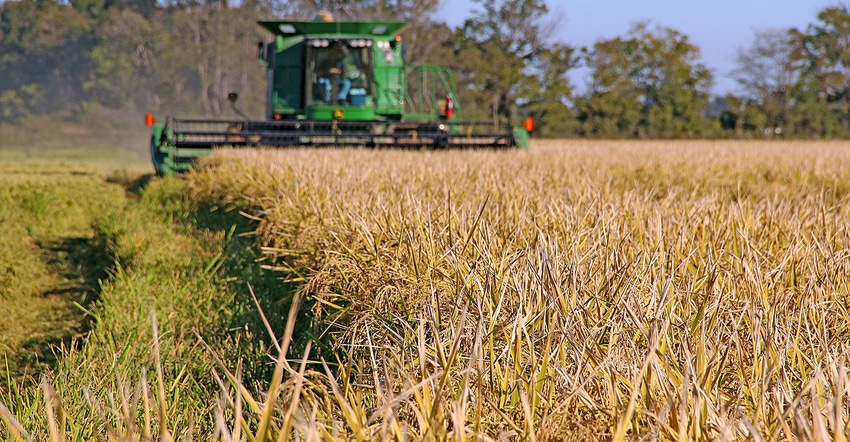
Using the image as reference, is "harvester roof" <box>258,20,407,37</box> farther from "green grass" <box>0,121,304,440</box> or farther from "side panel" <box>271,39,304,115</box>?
"green grass" <box>0,121,304,440</box>

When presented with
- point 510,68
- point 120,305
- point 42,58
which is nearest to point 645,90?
point 510,68

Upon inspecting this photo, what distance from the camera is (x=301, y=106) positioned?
1134 centimetres

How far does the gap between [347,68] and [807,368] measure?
10078mm

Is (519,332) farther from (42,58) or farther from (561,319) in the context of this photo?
(42,58)

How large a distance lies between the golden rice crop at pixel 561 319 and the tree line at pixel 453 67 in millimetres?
31057

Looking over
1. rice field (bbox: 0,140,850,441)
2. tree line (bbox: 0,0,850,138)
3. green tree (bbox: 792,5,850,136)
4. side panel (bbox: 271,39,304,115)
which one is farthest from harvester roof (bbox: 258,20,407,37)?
green tree (bbox: 792,5,850,136)

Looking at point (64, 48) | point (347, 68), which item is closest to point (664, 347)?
point (347, 68)

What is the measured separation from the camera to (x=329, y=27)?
11.5m

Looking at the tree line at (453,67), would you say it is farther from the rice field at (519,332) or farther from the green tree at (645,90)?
the rice field at (519,332)

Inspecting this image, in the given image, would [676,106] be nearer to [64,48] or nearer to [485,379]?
[64,48]

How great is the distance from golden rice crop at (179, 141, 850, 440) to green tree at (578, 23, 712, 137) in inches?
1457

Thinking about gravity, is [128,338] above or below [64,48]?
below

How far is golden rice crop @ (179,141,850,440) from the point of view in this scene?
1.31 m

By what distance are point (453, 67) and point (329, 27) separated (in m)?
27.8
